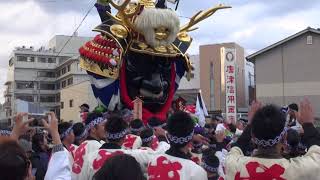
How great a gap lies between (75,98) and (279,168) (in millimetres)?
40891

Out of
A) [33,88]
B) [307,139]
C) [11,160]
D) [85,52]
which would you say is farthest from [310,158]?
[33,88]

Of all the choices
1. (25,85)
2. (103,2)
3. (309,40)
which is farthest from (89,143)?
(25,85)

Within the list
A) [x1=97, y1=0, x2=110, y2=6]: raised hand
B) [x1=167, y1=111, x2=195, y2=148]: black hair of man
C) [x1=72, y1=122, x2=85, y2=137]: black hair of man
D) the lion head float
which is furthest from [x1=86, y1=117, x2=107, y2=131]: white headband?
[x1=97, y1=0, x2=110, y2=6]: raised hand

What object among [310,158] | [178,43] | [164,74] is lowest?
[310,158]

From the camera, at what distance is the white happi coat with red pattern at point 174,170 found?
143 inches

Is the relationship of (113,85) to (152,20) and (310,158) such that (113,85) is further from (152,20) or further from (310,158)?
(310,158)

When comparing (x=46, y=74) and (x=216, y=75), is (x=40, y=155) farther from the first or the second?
(x=46, y=74)

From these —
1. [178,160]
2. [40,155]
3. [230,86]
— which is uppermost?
[230,86]

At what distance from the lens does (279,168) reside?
10.1 feet

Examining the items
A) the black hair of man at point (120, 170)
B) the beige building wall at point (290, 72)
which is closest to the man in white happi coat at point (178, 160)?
the black hair of man at point (120, 170)

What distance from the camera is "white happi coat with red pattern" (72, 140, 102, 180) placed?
4723 mm

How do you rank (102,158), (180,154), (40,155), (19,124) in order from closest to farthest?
(19,124), (180,154), (102,158), (40,155)

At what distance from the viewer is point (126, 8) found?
10.9m

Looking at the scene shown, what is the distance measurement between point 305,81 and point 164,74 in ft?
49.3
